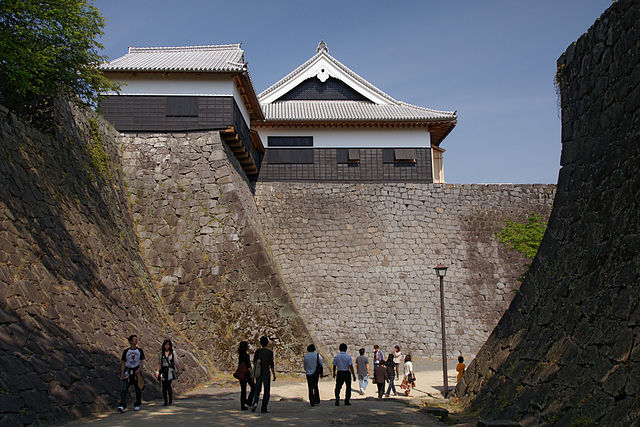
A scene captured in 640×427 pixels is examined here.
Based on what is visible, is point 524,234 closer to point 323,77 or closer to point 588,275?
point 323,77

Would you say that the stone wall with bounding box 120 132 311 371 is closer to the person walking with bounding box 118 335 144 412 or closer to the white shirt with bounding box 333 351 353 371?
the white shirt with bounding box 333 351 353 371

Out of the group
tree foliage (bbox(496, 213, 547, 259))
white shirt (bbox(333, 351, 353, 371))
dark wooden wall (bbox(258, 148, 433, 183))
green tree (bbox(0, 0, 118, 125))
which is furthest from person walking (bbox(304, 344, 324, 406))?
tree foliage (bbox(496, 213, 547, 259))

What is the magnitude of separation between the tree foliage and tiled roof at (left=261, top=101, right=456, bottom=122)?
527 cm

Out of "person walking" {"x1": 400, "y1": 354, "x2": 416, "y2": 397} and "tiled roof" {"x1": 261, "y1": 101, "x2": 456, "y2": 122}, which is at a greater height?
"tiled roof" {"x1": 261, "y1": 101, "x2": 456, "y2": 122}

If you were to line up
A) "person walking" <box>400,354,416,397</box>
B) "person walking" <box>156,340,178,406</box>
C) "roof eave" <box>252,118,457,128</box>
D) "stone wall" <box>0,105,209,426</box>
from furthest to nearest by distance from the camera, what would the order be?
"roof eave" <box>252,118,457,128</box>, "person walking" <box>400,354,416,397</box>, "person walking" <box>156,340,178,406</box>, "stone wall" <box>0,105,209,426</box>

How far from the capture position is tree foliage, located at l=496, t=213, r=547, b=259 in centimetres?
2100

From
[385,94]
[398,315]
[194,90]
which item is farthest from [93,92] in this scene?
[385,94]

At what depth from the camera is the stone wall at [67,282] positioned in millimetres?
7594

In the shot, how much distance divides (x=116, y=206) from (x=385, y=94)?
14.8m

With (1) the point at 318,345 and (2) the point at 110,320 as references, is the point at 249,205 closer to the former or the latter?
(1) the point at 318,345

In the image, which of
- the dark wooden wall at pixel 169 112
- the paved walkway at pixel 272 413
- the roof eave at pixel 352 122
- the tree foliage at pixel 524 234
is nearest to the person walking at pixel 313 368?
the paved walkway at pixel 272 413

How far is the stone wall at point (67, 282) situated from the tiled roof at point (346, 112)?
30.2 feet

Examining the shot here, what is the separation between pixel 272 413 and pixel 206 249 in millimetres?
7642

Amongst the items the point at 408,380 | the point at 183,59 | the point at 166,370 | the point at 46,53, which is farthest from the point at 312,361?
the point at 183,59
